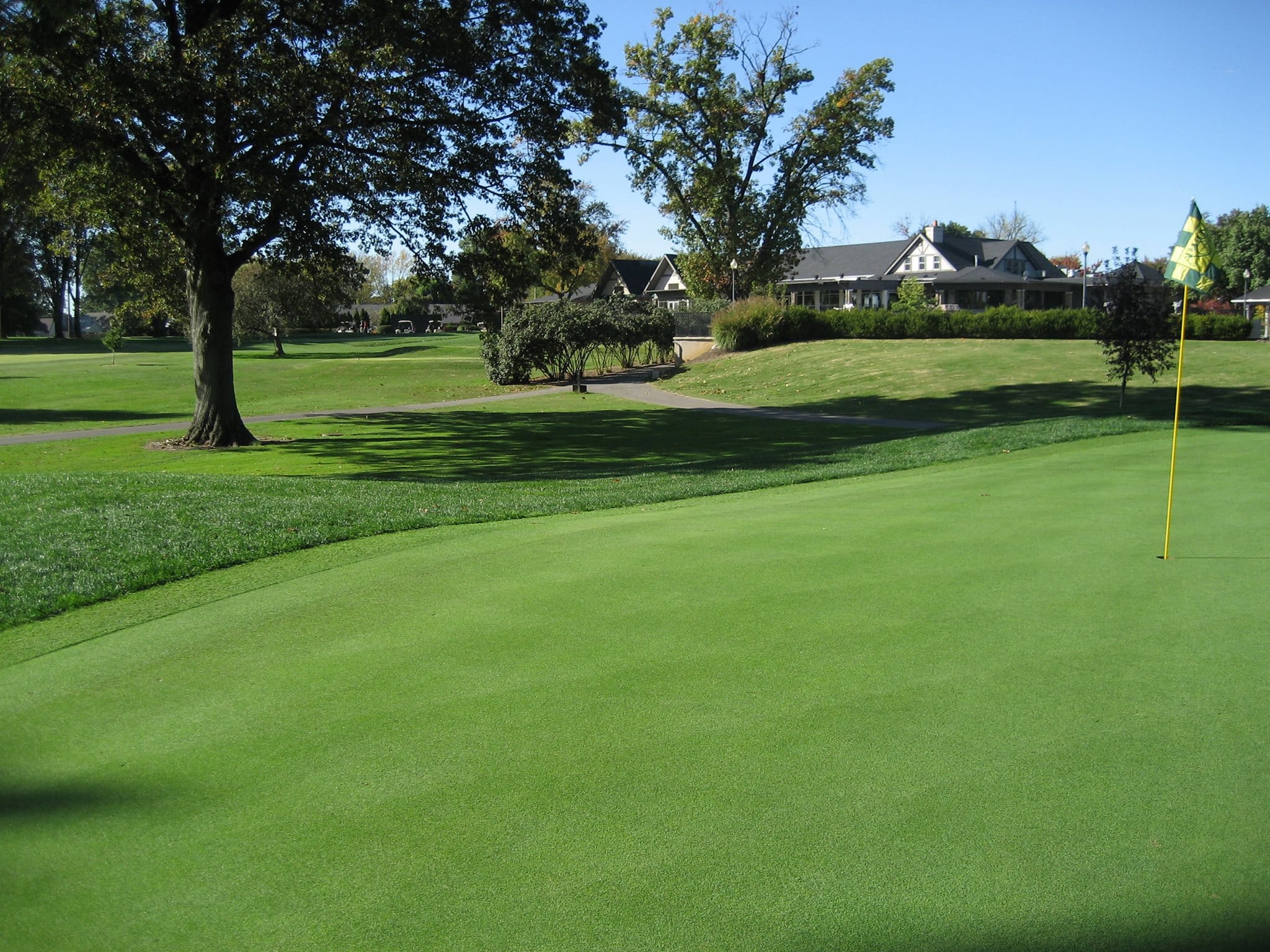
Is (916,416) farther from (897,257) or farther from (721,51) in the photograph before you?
(897,257)

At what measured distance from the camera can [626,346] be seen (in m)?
45.4

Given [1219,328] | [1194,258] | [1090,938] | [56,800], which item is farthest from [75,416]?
[1219,328]

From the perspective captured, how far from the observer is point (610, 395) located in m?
37.9

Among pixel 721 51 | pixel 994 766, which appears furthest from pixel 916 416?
pixel 721 51

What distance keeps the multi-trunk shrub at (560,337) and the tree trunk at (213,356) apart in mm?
16519

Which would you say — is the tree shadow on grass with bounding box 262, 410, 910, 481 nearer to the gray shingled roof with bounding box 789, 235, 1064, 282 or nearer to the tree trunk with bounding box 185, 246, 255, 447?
the tree trunk with bounding box 185, 246, 255, 447

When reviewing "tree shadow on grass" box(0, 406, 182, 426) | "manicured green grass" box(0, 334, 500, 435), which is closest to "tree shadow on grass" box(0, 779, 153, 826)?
"manicured green grass" box(0, 334, 500, 435)

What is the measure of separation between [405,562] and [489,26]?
60.3 feet

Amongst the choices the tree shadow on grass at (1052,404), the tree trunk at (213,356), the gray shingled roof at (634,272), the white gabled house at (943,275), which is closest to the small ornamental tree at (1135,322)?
the tree shadow on grass at (1052,404)

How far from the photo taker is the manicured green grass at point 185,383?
3241 centimetres

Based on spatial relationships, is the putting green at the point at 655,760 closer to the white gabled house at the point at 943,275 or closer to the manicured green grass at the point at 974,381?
the manicured green grass at the point at 974,381

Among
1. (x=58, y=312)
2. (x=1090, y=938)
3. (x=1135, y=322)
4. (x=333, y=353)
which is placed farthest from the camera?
(x=58, y=312)

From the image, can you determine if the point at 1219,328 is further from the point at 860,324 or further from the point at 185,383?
the point at 185,383

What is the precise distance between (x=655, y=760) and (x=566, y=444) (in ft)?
67.2
